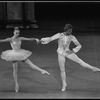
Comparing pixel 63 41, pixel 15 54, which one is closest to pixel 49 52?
pixel 63 41

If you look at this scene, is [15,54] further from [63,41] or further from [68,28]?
[68,28]

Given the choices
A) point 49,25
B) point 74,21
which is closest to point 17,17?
point 49,25

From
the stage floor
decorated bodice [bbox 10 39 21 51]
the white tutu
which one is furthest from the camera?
the stage floor

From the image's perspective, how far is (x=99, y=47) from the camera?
1471cm

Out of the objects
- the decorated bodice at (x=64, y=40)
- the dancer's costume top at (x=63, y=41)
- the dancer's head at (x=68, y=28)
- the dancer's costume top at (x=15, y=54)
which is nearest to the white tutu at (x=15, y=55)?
the dancer's costume top at (x=15, y=54)

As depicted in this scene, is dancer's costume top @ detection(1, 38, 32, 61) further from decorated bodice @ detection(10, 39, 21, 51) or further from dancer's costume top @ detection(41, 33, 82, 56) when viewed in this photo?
dancer's costume top @ detection(41, 33, 82, 56)

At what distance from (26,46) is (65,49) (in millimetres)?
5585

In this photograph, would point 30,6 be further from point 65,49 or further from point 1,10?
point 65,49

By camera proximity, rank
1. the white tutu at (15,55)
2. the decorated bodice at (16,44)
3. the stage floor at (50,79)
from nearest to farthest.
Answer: the white tutu at (15,55) → the decorated bodice at (16,44) → the stage floor at (50,79)

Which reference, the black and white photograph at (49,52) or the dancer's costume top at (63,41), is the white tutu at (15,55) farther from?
the dancer's costume top at (63,41)

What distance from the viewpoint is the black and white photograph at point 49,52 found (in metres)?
9.25

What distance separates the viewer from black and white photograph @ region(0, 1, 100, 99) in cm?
925

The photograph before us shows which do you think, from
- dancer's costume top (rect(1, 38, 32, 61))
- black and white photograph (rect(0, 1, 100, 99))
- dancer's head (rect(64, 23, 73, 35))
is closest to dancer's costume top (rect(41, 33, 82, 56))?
black and white photograph (rect(0, 1, 100, 99))

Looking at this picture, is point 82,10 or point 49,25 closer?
point 49,25
